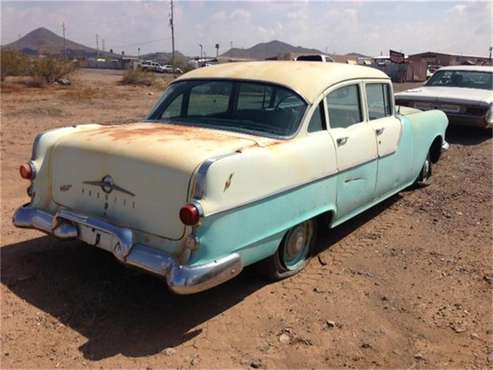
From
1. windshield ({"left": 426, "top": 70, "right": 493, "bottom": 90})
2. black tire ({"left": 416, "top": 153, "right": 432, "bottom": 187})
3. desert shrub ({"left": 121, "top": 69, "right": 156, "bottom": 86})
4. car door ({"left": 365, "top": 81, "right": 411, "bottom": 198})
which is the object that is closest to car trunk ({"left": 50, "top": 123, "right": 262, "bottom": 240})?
car door ({"left": 365, "top": 81, "right": 411, "bottom": 198})

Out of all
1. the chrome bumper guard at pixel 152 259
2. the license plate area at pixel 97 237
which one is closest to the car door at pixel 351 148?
the chrome bumper guard at pixel 152 259

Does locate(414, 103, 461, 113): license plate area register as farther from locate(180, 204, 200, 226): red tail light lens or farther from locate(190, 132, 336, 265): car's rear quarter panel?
locate(180, 204, 200, 226): red tail light lens

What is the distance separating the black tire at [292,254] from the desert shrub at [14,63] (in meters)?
26.6

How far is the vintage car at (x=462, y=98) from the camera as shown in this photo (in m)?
9.10

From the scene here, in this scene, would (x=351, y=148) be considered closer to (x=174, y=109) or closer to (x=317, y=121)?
(x=317, y=121)

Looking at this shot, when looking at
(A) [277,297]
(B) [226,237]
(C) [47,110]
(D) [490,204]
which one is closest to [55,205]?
(B) [226,237]

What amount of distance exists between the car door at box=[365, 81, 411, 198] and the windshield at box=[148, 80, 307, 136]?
1.13 m

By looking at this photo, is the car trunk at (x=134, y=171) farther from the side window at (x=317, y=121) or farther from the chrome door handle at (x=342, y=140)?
the chrome door handle at (x=342, y=140)

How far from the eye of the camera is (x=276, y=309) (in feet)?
11.4

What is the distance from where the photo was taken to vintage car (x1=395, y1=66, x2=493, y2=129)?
9102 millimetres

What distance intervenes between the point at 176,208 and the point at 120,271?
1.19m

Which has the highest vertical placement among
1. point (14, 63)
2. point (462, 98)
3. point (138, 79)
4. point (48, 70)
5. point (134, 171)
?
point (14, 63)

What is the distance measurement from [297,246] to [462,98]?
6631mm

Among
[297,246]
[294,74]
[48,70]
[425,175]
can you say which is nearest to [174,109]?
[294,74]
